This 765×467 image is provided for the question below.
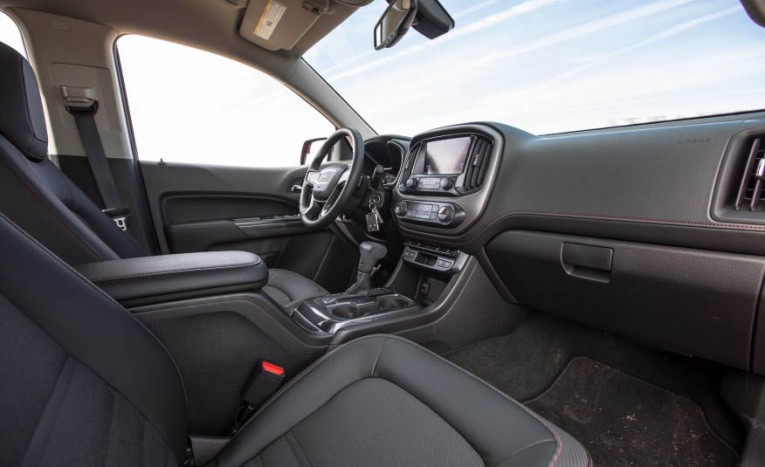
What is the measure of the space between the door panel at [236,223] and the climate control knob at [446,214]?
42.1 inches

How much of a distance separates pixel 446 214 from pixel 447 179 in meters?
0.14

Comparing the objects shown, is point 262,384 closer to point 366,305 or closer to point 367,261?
point 366,305

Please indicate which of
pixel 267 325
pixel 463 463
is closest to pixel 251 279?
pixel 267 325

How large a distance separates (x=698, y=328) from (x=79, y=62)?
2.76 meters

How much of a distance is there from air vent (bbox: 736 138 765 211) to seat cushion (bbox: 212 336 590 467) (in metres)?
0.60

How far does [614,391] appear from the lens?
1.35 metres

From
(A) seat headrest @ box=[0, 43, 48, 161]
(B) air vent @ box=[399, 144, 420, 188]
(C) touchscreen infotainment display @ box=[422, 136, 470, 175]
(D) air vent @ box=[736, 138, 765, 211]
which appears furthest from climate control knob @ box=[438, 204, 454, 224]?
(A) seat headrest @ box=[0, 43, 48, 161]

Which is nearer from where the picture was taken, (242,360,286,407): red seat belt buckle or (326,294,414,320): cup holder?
(242,360,286,407): red seat belt buckle

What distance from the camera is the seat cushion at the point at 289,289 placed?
188 centimetres

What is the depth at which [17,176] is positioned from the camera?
0.90m

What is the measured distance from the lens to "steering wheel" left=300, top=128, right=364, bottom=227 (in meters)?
1.65

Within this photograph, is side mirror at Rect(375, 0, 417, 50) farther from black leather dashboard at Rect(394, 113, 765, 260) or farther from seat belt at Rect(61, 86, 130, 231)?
seat belt at Rect(61, 86, 130, 231)

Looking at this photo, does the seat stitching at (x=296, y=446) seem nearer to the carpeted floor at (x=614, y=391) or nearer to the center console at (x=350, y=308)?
the center console at (x=350, y=308)

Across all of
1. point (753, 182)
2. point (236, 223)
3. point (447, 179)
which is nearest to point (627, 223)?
point (753, 182)
